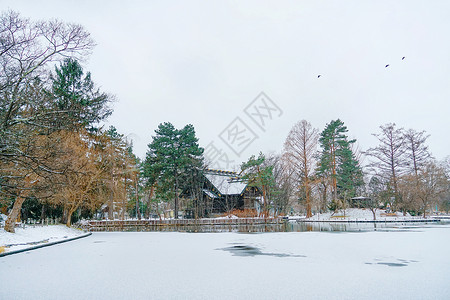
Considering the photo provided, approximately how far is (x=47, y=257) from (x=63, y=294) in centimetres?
586

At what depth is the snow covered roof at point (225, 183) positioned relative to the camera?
39.6m

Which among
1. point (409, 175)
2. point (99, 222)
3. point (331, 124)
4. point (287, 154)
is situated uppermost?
point (331, 124)

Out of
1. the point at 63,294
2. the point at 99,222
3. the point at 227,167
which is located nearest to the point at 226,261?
the point at 63,294

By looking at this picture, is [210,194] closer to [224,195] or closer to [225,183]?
[224,195]

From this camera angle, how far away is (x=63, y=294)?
5.16 m

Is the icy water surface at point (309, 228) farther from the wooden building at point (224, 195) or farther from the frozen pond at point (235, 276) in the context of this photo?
the frozen pond at point (235, 276)

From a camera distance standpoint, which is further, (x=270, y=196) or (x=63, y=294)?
(x=270, y=196)

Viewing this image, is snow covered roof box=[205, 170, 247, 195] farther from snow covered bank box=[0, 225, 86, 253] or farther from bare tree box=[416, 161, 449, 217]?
snow covered bank box=[0, 225, 86, 253]

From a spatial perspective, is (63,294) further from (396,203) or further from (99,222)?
(396,203)

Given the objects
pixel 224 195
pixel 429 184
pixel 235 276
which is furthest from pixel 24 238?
pixel 429 184

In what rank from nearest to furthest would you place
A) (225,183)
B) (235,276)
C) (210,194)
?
(235,276) < (210,194) < (225,183)

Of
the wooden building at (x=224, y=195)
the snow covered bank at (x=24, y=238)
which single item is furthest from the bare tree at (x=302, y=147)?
the snow covered bank at (x=24, y=238)

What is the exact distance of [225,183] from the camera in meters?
41.8

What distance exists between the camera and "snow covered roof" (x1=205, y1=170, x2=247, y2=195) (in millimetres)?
39562
